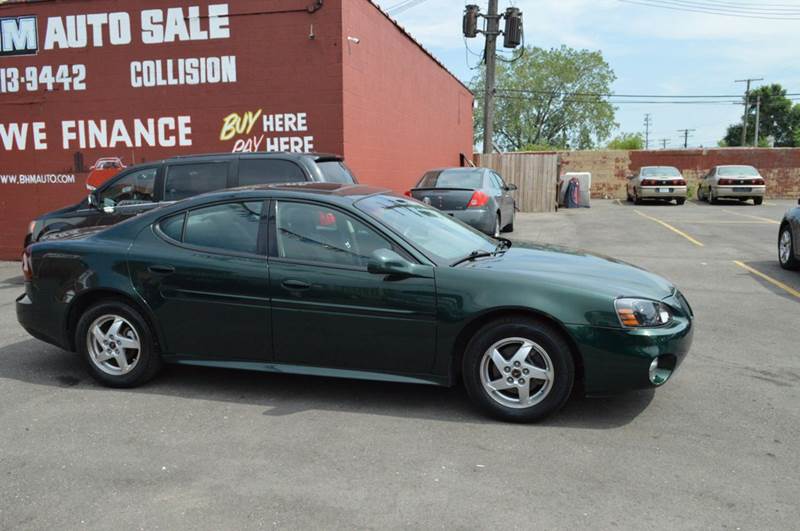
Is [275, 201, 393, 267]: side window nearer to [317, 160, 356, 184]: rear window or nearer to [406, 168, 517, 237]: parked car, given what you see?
[317, 160, 356, 184]: rear window

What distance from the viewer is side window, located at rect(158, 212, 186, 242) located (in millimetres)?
4941

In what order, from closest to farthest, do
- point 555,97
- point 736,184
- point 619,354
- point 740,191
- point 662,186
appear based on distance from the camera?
point 619,354 < point 740,191 < point 736,184 < point 662,186 < point 555,97

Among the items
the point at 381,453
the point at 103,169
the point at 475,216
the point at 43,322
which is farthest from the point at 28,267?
the point at 475,216

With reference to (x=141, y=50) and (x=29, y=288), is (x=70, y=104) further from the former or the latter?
(x=29, y=288)

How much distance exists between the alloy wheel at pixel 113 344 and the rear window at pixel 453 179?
7.99 meters

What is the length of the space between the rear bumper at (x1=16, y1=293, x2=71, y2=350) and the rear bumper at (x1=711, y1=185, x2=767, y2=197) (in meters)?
25.6

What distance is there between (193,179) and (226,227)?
3.44 metres

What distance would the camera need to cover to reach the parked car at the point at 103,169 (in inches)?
484

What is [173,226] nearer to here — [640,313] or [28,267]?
[28,267]

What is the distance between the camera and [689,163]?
31.6 metres

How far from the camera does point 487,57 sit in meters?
21.8

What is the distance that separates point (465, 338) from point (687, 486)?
1.53 meters

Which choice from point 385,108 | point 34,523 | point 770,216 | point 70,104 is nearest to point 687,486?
point 34,523

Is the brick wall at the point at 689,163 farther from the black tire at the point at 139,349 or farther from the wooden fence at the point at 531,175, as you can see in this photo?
the black tire at the point at 139,349
